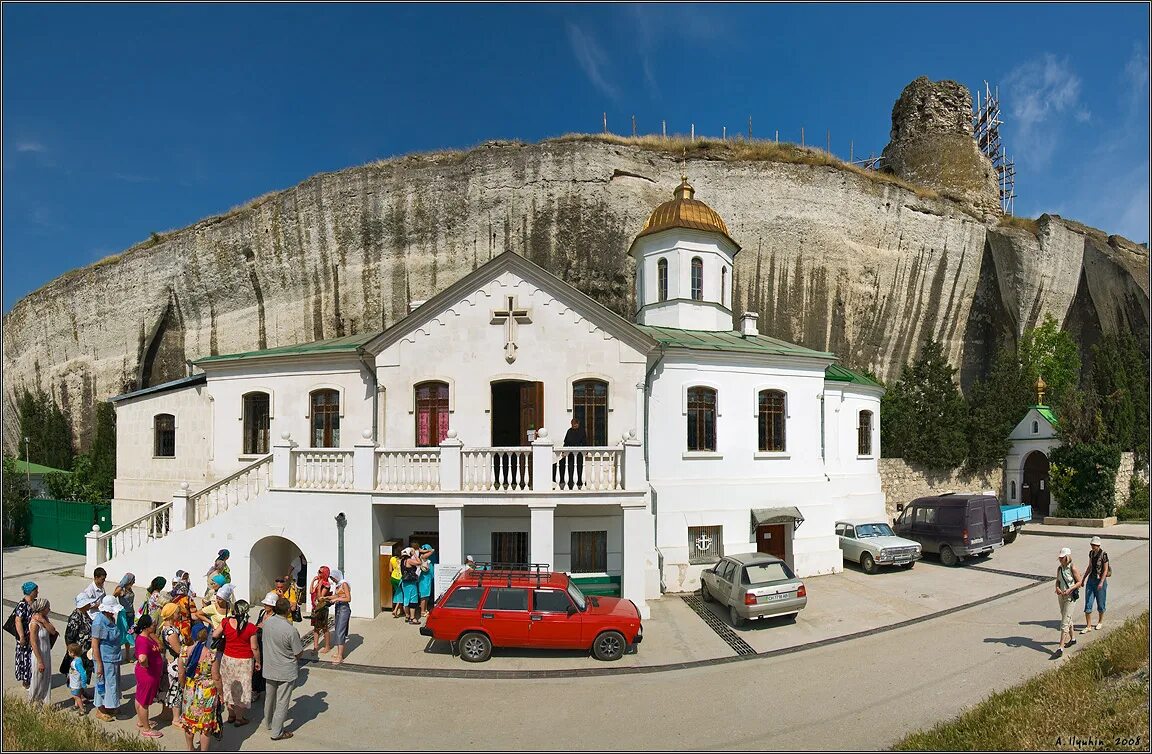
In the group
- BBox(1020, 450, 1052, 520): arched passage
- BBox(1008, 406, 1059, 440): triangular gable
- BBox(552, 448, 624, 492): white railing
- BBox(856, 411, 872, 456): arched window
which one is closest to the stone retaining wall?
BBox(1020, 450, 1052, 520): arched passage

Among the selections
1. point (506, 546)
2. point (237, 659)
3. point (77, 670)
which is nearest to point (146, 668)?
point (237, 659)

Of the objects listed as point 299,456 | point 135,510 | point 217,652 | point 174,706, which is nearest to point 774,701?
point 217,652

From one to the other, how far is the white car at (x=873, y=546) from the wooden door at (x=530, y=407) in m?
10.7

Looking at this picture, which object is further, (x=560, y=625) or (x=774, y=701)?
(x=560, y=625)

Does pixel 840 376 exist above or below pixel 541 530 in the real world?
above

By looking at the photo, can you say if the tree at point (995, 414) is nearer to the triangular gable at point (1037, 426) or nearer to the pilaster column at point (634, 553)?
the triangular gable at point (1037, 426)

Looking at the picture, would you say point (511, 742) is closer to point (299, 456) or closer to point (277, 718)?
point (277, 718)

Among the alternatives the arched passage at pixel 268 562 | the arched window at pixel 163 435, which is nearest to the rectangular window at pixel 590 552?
the arched passage at pixel 268 562

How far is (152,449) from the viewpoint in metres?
21.5

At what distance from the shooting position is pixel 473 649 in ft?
37.4

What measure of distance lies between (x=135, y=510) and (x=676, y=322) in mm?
20129

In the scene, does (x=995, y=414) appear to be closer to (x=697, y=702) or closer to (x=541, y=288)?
(x=541, y=288)

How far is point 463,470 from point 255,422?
948 cm

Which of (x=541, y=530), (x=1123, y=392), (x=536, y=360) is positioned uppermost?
(x=536, y=360)
